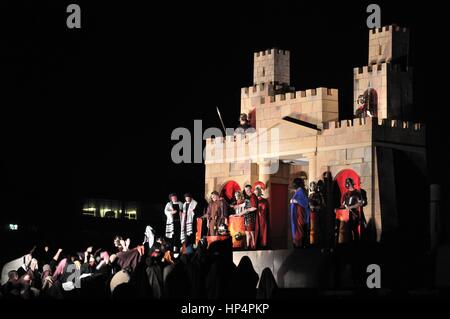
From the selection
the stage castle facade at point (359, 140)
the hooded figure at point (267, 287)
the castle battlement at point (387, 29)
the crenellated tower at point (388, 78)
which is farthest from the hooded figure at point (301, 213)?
the hooded figure at point (267, 287)

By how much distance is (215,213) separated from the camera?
37.8 m

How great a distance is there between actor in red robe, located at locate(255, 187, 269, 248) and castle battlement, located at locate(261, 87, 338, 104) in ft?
9.68

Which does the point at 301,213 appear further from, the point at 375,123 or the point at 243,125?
the point at 243,125

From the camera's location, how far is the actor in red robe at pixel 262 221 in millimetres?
37219

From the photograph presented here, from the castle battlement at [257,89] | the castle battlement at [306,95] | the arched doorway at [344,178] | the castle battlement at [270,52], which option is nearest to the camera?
the arched doorway at [344,178]

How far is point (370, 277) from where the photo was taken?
1318 inches

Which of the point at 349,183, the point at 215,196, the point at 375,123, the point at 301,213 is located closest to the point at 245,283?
the point at 349,183

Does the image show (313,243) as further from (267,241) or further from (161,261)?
(161,261)

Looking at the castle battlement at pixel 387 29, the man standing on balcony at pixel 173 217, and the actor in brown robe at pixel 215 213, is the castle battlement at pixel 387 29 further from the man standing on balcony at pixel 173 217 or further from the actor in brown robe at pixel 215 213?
the man standing on balcony at pixel 173 217

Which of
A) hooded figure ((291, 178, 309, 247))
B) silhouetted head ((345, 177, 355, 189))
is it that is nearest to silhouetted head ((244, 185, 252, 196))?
hooded figure ((291, 178, 309, 247))

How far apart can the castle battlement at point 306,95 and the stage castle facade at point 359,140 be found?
28 millimetres

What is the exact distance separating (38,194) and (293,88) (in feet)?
60.7

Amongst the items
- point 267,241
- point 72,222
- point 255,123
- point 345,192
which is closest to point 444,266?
point 345,192

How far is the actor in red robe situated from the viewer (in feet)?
122
